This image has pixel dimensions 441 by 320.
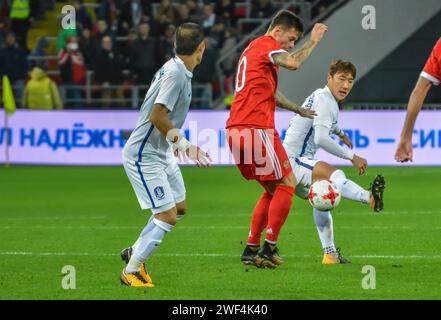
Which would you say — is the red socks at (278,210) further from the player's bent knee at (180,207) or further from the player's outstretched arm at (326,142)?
the player's bent knee at (180,207)

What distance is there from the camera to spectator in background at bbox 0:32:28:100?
87.8 ft

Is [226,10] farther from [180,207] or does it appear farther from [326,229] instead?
[180,207]

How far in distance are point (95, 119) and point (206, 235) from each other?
1076cm

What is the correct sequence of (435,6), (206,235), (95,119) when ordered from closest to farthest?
1. (206,235)
2. (95,119)
3. (435,6)

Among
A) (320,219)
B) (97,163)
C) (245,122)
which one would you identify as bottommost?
(97,163)

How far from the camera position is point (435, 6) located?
26578mm

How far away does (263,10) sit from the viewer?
90.2 feet

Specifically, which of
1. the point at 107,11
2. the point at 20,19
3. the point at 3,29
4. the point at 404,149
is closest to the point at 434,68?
the point at 404,149

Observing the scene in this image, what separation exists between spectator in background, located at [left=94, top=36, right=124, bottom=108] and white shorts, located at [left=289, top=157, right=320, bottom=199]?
15.1 m

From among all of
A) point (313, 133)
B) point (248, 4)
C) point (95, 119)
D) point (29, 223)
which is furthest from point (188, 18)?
point (313, 133)

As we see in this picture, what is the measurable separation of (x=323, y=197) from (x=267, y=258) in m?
0.75

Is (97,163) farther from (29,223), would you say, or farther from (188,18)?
(29,223)

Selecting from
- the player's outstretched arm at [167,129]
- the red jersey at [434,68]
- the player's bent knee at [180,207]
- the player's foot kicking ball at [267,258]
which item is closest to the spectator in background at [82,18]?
the player's foot kicking ball at [267,258]

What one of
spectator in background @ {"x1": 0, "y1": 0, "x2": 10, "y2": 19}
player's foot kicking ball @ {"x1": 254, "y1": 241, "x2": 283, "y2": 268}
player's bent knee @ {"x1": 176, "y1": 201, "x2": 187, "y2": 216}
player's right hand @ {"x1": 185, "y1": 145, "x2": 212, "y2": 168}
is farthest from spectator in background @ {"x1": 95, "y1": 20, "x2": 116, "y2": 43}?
player's right hand @ {"x1": 185, "y1": 145, "x2": 212, "y2": 168}
